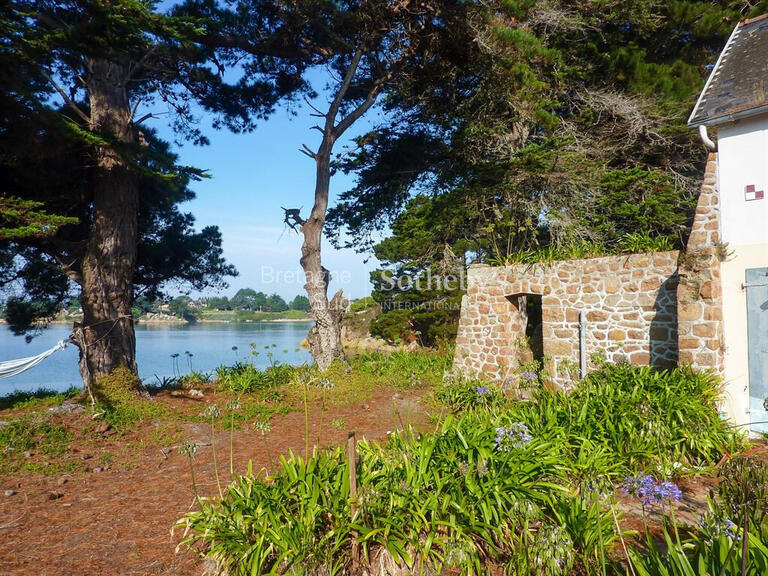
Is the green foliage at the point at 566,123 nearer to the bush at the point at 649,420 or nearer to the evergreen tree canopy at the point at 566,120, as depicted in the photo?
the evergreen tree canopy at the point at 566,120

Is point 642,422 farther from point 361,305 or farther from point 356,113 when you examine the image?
point 361,305

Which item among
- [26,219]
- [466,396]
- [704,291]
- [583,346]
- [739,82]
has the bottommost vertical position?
[466,396]

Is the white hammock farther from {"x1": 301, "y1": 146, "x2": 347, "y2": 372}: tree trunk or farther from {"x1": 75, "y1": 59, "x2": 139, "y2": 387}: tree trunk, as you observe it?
{"x1": 301, "y1": 146, "x2": 347, "y2": 372}: tree trunk

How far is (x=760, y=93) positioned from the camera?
5.14 metres

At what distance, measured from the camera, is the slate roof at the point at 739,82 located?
5.18 m

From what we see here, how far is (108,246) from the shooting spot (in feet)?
24.2

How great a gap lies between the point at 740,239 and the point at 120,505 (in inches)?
273

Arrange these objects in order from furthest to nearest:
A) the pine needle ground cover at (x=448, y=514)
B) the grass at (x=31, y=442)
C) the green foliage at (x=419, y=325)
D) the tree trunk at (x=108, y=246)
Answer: the green foliage at (x=419, y=325)
the tree trunk at (x=108, y=246)
the grass at (x=31, y=442)
the pine needle ground cover at (x=448, y=514)

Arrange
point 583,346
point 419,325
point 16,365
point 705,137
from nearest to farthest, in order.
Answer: point 705,137 → point 16,365 → point 583,346 → point 419,325

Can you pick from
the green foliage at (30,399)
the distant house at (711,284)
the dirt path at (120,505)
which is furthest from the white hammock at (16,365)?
the distant house at (711,284)

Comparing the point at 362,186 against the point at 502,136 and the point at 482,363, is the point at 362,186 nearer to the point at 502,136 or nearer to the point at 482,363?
the point at 502,136

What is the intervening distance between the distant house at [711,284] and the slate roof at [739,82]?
14 millimetres

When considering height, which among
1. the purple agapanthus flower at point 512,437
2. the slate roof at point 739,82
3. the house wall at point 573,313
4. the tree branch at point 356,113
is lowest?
the purple agapanthus flower at point 512,437

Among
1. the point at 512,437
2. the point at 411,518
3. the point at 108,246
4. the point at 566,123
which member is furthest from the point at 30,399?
the point at 566,123
